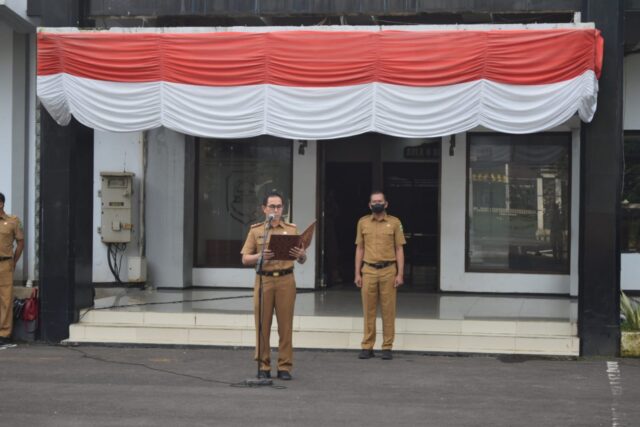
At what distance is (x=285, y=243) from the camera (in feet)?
34.4

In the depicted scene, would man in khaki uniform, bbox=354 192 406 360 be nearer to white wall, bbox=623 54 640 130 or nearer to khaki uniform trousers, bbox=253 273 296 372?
khaki uniform trousers, bbox=253 273 296 372

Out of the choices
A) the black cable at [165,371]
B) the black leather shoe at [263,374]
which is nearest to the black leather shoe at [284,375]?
the black leather shoe at [263,374]

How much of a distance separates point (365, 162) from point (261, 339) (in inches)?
320

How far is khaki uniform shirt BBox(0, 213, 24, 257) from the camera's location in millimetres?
13594

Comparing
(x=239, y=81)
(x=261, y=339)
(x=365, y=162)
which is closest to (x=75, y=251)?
(x=239, y=81)

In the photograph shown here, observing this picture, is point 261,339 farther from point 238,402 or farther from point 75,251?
point 75,251

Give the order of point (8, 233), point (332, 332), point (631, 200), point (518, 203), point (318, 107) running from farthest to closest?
point (518, 203), point (631, 200), point (8, 233), point (332, 332), point (318, 107)

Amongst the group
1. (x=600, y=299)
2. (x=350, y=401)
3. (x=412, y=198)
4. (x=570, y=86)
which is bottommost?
(x=350, y=401)

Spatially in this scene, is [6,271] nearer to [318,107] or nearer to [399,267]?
[318,107]

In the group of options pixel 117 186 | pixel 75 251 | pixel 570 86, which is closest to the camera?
pixel 570 86

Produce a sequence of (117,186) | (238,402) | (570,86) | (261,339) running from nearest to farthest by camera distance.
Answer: (238,402), (261,339), (570,86), (117,186)

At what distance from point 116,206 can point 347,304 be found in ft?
15.1

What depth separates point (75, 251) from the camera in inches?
539

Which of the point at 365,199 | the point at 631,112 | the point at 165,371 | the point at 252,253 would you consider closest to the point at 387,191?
the point at 365,199
